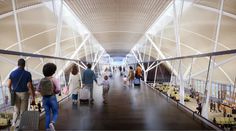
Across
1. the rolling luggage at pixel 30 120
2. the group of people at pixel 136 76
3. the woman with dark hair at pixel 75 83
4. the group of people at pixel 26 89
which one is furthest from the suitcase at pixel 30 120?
the group of people at pixel 136 76

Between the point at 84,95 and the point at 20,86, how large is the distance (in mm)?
4559

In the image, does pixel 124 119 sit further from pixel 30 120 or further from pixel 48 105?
pixel 30 120

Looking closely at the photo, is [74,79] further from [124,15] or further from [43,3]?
[124,15]

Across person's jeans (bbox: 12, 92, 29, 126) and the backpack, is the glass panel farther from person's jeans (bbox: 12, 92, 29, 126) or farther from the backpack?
person's jeans (bbox: 12, 92, 29, 126)

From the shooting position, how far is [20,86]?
495 cm

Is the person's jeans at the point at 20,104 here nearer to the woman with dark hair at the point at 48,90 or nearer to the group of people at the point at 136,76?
the woman with dark hair at the point at 48,90

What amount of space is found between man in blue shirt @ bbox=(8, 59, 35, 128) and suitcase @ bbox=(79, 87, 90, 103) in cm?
422

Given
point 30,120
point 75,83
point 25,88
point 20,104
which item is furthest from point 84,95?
point 30,120

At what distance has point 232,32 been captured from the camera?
21781mm

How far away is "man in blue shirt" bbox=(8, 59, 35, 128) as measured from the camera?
4926 millimetres

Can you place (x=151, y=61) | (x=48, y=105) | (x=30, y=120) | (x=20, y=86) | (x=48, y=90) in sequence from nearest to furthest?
(x=30, y=120) → (x=20, y=86) → (x=48, y=90) → (x=48, y=105) → (x=151, y=61)

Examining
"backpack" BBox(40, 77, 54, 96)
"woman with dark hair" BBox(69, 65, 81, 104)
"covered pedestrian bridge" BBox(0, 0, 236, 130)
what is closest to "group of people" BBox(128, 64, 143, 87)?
"covered pedestrian bridge" BBox(0, 0, 236, 130)

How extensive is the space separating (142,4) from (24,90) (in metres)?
11.5

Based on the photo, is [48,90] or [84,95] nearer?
[48,90]
